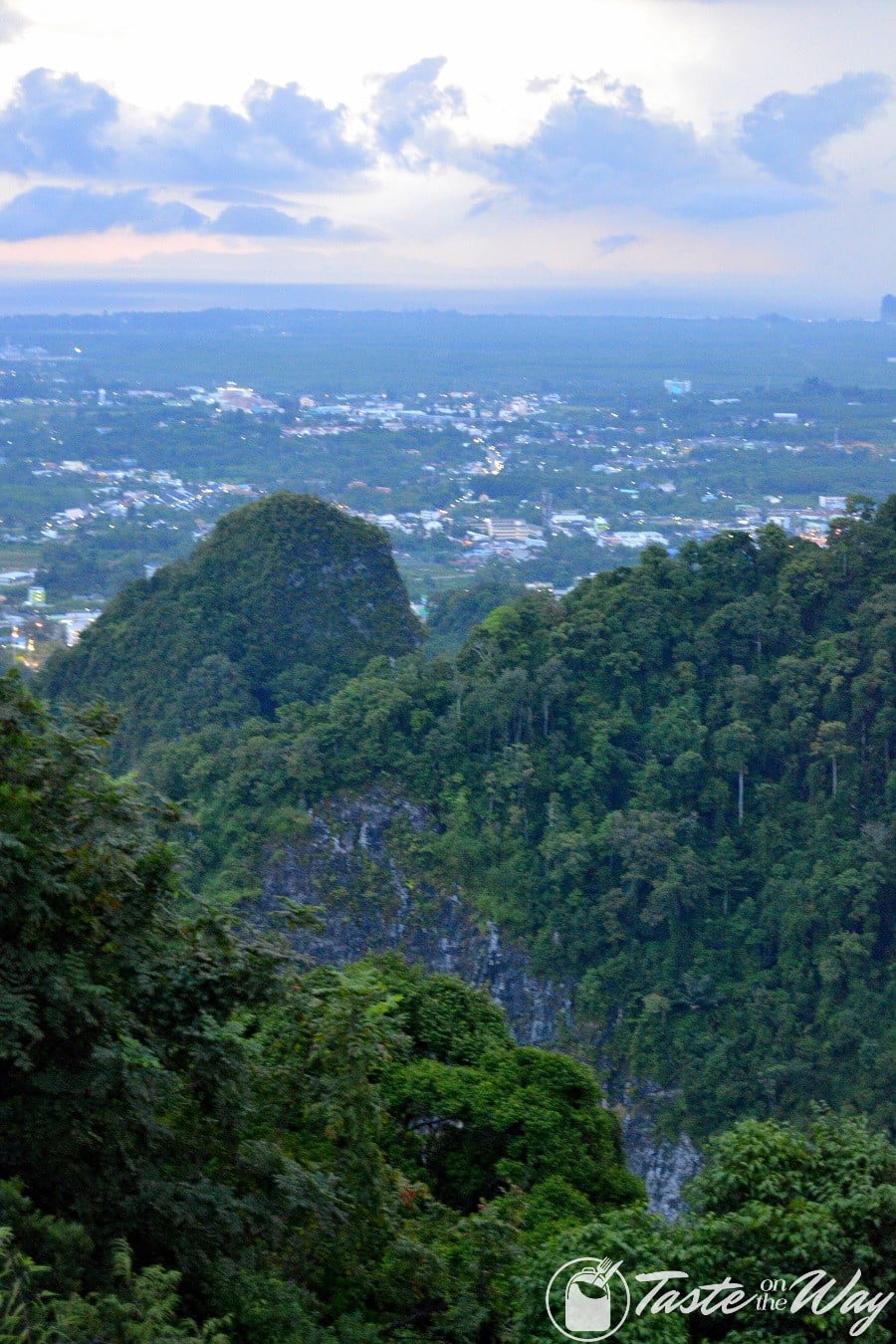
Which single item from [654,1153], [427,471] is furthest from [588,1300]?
[427,471]

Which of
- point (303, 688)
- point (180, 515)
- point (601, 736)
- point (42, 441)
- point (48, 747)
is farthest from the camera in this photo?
point (42, 441)

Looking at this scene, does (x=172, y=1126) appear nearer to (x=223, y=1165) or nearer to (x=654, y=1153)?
(x=223, y=1165)

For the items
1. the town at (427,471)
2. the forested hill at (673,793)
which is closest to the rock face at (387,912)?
the forested hill at (673,793)

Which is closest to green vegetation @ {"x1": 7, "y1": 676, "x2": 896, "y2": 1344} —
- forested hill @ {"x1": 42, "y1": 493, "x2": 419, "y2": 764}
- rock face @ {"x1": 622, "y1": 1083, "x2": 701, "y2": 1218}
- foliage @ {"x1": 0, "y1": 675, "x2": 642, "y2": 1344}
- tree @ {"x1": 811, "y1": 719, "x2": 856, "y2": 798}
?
foliage @ {"x1": 0, "y1": 675, "x2": 642, "y2": 1344}

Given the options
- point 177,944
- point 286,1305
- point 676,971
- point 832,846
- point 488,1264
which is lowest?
point 676,971

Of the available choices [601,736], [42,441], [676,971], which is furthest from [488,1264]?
Result: [42,441]

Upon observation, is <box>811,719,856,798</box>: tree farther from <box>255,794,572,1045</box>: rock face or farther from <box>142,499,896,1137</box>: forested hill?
<box>255,794,572,1045</box>: rock face

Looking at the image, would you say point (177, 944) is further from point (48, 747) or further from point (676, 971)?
point (676, 971)
